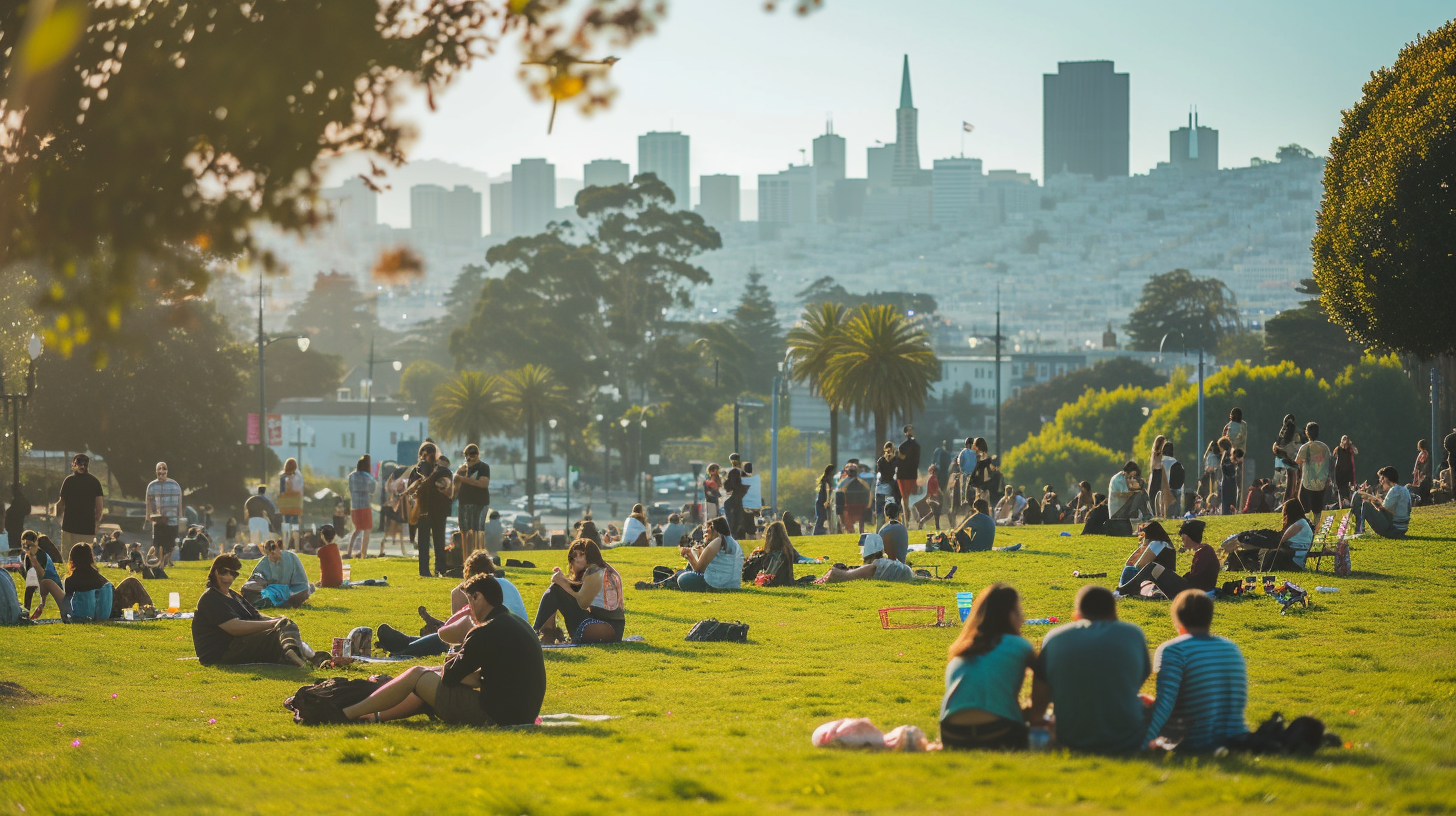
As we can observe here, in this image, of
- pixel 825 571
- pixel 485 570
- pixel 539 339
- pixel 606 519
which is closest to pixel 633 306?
pixel 539 339

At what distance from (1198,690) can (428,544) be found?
1371 centimetres

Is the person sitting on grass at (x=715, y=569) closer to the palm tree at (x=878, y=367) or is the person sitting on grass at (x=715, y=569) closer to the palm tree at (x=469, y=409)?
the palm tree at (x=878, y=367)

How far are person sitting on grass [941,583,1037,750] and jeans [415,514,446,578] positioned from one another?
12.3m

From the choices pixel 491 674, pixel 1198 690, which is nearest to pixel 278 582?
pixel 491 674

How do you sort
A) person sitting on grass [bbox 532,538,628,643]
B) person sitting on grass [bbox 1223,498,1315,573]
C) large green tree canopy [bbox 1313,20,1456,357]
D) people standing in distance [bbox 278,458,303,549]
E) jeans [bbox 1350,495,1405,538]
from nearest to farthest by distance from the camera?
1. person sitting on grass [bbox 532,538,628,643]
2. person sitting on grass [bbox 1223,498,1315,573]
3. jeans [bbox 1350,495,1405,538]
4. large green tree canopy [bbox 1313,20,1456,357]
5. people standing in distance [bbox 278,458,303,549]

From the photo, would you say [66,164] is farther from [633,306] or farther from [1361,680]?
[633,306]

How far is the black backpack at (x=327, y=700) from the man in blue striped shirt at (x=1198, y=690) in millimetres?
4880

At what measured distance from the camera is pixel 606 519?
80.4 meters

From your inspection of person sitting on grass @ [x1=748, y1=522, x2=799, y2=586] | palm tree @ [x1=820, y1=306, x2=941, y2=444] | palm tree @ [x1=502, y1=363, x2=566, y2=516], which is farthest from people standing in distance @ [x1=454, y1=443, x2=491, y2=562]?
palm tree @ [x1=502, y1=363, x2=566, y2=516]

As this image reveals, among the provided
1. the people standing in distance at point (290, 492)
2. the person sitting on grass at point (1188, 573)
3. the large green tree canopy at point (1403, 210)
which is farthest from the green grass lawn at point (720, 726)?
the people standing in distance at point (290, 492)

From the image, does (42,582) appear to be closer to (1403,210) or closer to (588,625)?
(588,625)

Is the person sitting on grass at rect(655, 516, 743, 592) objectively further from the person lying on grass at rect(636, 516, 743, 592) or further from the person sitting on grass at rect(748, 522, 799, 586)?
the person sitting on grass at rect(748, 522, 799, 586)

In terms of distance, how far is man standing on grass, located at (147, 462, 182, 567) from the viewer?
21.3 metres

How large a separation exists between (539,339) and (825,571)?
68.7 metres
